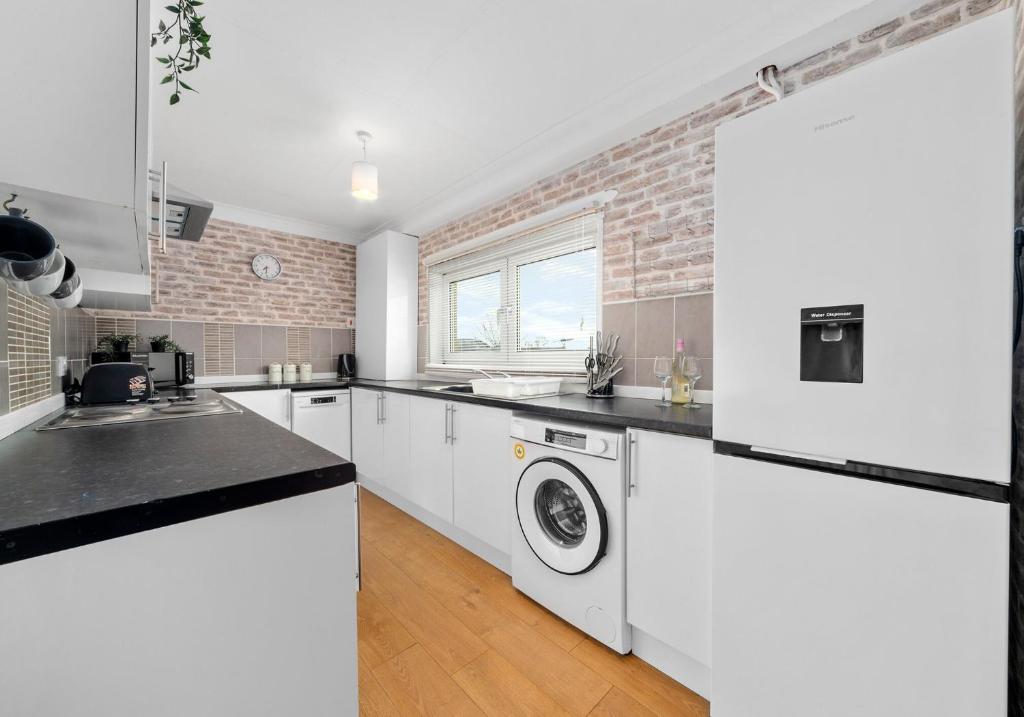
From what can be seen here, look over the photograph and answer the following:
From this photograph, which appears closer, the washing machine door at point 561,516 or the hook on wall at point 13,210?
the hook on wall at point 13,210

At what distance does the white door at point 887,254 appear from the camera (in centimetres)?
87

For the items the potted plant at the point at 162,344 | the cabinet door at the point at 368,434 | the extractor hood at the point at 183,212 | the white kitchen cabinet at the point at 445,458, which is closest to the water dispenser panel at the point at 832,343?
the white kitchen cabinet at the point at 445,458

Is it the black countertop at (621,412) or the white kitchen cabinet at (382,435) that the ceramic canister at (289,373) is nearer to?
the white kitchen cabinet at (382,435)

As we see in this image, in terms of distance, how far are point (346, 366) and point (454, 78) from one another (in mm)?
2992

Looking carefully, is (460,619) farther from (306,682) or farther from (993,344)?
(993,344)

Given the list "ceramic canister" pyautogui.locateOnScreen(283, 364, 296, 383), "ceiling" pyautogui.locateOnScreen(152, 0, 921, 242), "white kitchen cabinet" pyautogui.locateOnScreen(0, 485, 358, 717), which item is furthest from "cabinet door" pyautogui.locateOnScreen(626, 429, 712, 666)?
"ceramic canister" pyautogui.locateOnScreen(283, 364, 296, 383)

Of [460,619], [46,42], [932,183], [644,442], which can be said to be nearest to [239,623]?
[46,42]

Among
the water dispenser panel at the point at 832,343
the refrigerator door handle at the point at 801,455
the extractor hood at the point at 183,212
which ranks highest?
the extractor hood at the point at 183,212

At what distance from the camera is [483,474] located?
225 centimetres

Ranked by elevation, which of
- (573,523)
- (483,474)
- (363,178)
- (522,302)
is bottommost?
(573,523)

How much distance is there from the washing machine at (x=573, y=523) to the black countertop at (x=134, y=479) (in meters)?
1.03

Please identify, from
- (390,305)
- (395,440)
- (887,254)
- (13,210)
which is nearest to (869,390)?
(887,254)

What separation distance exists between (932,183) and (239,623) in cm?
168

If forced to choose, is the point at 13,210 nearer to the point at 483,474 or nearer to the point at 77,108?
the point at 77,108
